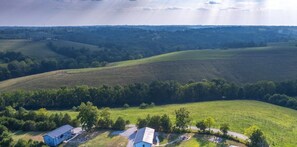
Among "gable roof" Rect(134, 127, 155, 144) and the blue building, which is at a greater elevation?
"gable roof" Rect(134, 127, 155, 144)

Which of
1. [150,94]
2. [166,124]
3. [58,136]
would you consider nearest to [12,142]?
[58,136]

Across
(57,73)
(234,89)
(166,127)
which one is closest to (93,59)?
(57,73)

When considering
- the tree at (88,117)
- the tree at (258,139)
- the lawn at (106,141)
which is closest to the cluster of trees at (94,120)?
the tree at (88,117)

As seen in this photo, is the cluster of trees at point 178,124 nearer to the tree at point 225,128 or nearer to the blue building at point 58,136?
the tree at point 225,128

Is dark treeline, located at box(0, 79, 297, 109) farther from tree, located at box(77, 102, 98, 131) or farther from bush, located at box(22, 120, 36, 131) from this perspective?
tree, located at box(77, 102, 98, 131)

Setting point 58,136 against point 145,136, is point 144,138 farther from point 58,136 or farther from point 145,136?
point 58,136

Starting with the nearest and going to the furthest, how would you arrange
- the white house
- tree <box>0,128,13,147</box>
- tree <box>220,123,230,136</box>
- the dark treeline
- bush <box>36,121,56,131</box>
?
the white house, tree <box>0,128,13,147</box>, tree <box>220,123,230,136</box>, bush <box>36,121,56,131</box>, the dark treeline

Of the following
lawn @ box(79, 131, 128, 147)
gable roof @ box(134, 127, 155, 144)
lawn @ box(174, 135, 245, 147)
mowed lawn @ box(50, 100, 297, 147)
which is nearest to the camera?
gable roof @ box(134, 127, 155, 144)

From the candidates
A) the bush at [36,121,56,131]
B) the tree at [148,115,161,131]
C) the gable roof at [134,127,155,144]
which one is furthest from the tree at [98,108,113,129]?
the gable roof at [134,127,155,144]
